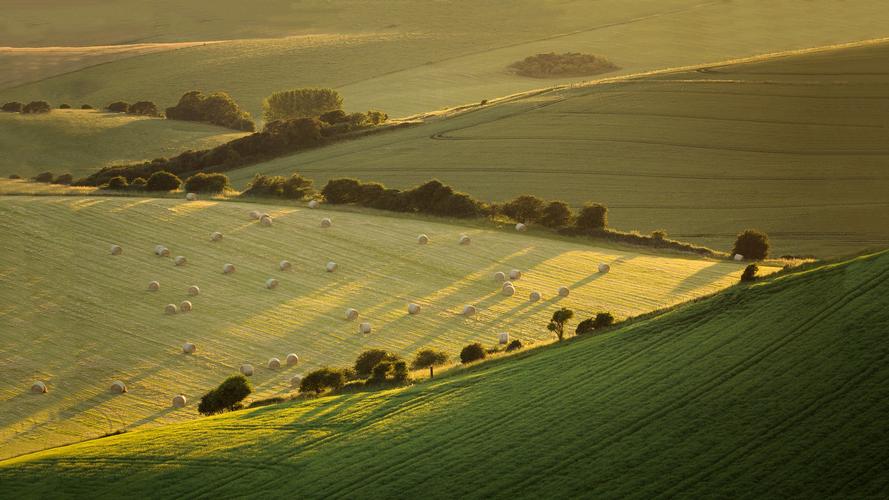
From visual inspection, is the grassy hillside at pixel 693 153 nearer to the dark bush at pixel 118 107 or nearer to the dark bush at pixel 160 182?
the dark bush at pixel 160 182

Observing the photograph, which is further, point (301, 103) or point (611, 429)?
point (301, 103)

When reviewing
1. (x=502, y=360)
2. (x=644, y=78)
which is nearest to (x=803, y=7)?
(x=644, y=78)

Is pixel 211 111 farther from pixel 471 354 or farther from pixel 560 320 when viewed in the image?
pixel 471 354

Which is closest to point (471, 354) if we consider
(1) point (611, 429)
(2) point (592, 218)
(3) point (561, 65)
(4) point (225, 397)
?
(4) point (225, 397)

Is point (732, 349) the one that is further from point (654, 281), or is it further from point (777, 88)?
point (777, 88)

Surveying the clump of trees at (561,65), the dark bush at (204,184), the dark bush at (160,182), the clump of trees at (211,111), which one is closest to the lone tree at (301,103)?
the clump of trees at (211,111)
